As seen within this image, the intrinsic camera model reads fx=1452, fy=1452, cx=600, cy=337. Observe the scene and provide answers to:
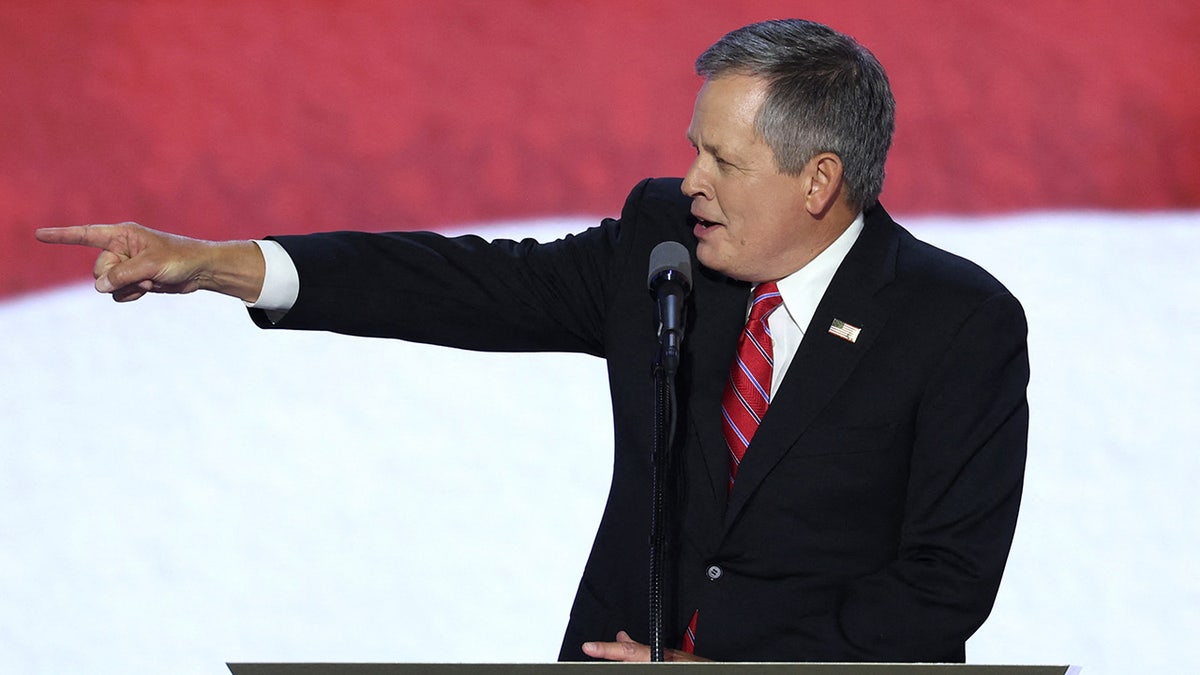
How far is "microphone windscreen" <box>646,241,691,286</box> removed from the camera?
1.65 meters

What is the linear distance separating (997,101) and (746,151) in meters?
1.68

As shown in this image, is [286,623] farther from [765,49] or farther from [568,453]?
[765,49]

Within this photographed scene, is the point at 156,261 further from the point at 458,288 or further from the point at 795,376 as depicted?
the point at 795,376

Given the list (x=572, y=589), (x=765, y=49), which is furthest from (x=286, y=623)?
(x=765, y=49)

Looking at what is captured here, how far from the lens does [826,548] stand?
1829 millimetres

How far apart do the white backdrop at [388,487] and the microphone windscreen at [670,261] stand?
154 centimetres

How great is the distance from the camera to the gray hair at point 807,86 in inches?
71.9

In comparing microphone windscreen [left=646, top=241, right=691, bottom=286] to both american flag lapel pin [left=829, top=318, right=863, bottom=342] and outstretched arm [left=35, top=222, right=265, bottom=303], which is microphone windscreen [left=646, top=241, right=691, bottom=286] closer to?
american flag lapel pin [left=829, top=318, right=863, bottom=342]

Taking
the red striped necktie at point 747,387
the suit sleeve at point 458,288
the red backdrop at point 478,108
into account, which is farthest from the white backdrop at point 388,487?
the red striped necktie at point 747,387

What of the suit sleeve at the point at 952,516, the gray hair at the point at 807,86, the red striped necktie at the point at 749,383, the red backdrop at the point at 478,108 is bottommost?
the suit sleeve at the point at 952,516

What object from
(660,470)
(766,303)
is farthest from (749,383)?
(660,470)

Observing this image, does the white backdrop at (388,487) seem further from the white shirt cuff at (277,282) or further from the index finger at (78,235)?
the index finger at (78,235)

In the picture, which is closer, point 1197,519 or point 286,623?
point 286,623

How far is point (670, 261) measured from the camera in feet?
5.44
